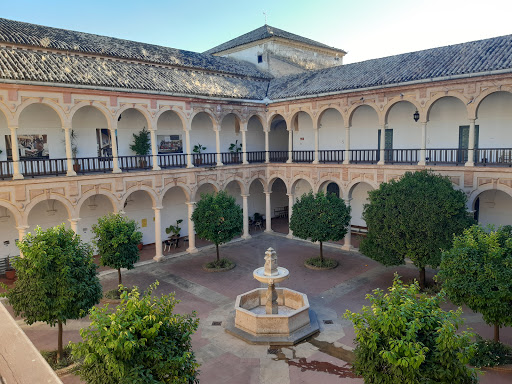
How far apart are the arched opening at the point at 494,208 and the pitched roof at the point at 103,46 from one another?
1611cm

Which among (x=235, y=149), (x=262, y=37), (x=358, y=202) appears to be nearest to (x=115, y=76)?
(x=235, y=149)

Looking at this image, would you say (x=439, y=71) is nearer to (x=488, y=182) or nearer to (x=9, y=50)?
(x=488, y=182)

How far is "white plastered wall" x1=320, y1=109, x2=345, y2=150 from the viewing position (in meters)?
24.5

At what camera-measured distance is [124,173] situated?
1895 centimetres

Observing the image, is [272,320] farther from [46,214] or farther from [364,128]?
[364,128]

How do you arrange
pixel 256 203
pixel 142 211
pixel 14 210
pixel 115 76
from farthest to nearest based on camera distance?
pixel 256 203, pixel 142 211, pixel 115 76, pixel 14 210

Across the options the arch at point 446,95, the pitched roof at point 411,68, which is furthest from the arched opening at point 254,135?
the arch at point 446,95

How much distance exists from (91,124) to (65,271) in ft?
39.5

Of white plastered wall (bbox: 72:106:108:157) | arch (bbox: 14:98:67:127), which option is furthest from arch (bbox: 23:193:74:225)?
white plastered wall (bbox: 72:106:108:157)

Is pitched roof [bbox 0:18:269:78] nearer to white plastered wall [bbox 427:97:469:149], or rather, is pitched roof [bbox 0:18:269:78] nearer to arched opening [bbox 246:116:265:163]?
arched opening [bbox 246:116:265:163]

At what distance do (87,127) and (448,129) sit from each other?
18473 mm

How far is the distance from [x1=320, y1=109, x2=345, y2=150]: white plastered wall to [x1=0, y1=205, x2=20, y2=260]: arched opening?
18.0 m

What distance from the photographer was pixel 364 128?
2327cm

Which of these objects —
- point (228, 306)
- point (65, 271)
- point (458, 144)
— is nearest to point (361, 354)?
point (65, 271)
